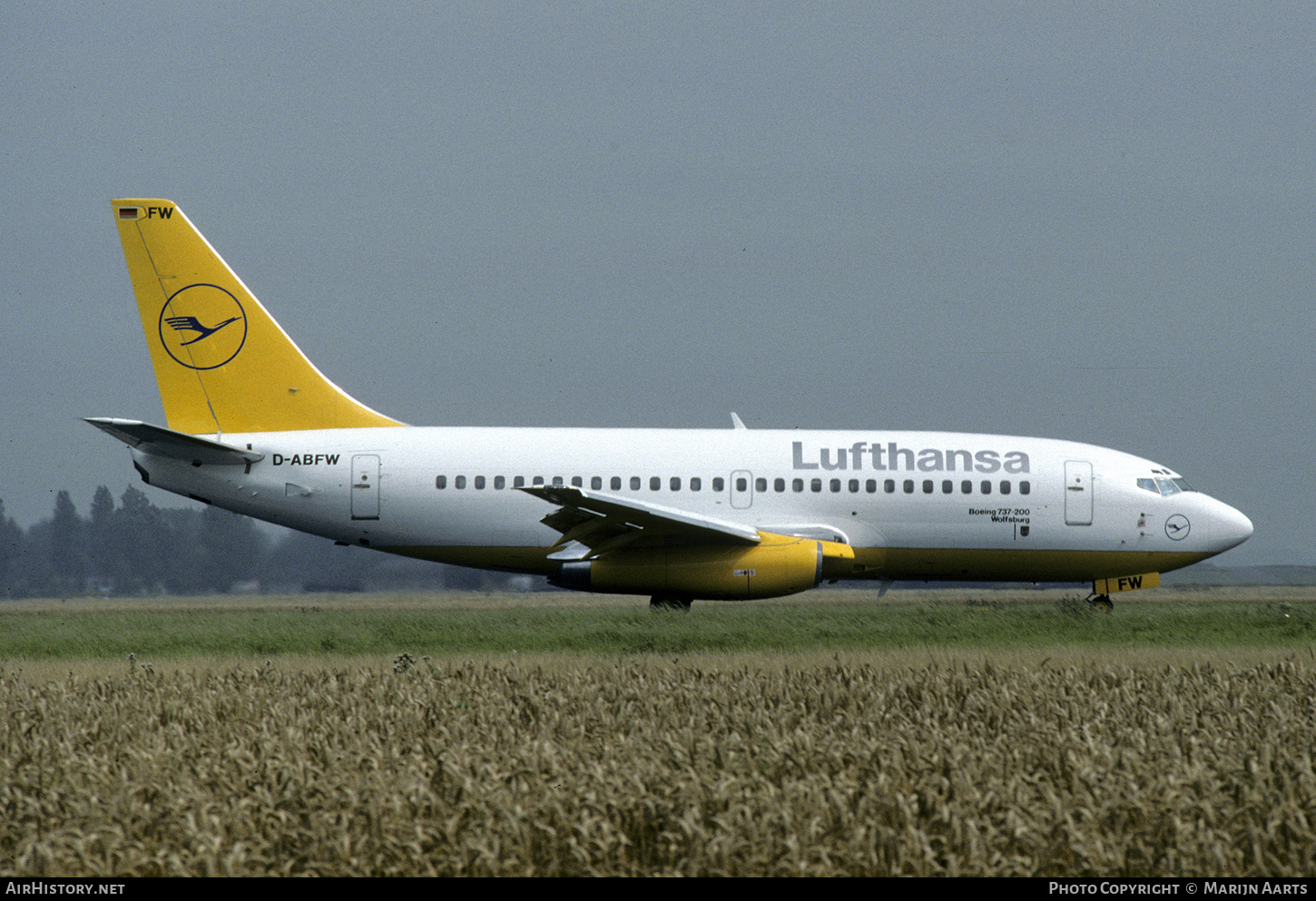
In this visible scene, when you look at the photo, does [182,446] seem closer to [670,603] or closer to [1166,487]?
[670,603]

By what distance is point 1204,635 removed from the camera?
746 inches

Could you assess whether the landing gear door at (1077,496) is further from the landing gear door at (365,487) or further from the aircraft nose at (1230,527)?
the landing gear door at (365,487)

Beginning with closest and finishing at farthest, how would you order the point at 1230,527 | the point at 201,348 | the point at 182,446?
the point at 182,446
the point at 201,348
the point at 1230,527

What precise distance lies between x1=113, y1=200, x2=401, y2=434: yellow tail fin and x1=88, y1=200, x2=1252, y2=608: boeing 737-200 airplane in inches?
1.4

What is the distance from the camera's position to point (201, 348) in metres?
22.8

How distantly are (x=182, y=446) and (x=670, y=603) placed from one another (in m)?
9.35

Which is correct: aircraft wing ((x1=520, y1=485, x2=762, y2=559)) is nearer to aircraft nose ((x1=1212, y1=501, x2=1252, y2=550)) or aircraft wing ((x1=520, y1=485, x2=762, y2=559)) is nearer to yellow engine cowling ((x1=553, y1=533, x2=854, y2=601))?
yellow engine cowling ((x1=553, y1=533, x2=854, y2=601))

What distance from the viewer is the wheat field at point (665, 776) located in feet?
20.3

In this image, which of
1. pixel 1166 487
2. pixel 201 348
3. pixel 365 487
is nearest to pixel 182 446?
pixel 201 348

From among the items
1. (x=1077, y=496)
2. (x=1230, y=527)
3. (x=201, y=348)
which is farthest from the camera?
(x=1230, y=527)

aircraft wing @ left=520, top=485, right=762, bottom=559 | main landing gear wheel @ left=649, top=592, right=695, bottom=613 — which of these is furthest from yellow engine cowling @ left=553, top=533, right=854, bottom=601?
main landing gear wheel @ left=649, top=592, right=695, bottom=613

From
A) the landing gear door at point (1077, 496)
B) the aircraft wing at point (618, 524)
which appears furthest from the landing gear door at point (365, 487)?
the landing gear door at point (1077, 496)

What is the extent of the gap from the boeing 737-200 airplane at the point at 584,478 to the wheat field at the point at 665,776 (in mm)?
10234
